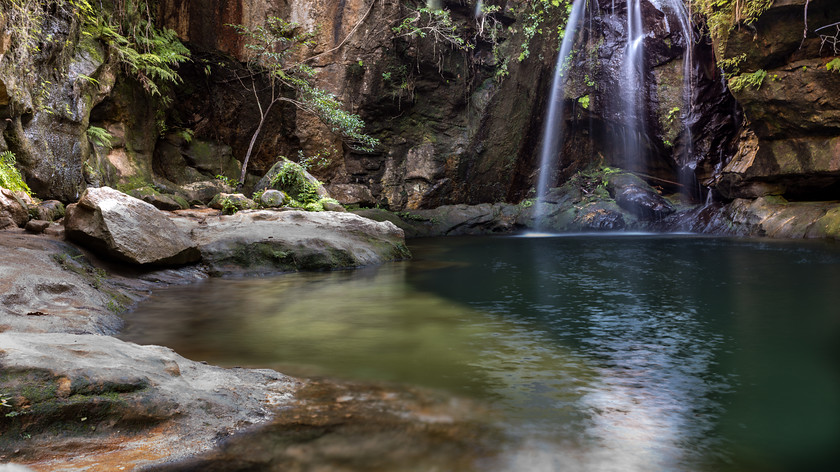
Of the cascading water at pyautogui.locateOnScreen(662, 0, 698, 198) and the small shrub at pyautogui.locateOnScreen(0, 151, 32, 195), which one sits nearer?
the small shrub at pyautogui.locateOnScreen(0, 151, 32, 195)

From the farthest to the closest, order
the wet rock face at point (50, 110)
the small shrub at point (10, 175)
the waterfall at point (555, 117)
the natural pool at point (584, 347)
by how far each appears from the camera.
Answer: the waterfall at point (555, 117)
the wet rock face at point (50, 110)
the small shrub at point (10, 175)
the natural pool at point (584, 347)

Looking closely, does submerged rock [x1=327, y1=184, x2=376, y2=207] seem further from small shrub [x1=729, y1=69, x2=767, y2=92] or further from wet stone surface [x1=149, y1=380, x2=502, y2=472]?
wet stone surface [x1=149, y1=380, x2=502, y2=472]

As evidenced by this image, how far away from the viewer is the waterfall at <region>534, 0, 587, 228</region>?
18.4 m

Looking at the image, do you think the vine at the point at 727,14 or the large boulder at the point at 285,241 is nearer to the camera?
the large boulder at the point at 285,241

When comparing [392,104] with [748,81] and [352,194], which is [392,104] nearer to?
[352,194]

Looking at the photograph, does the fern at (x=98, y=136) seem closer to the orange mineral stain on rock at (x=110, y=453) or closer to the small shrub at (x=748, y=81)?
the orange mineral stain on rock at (x=110, y=453)

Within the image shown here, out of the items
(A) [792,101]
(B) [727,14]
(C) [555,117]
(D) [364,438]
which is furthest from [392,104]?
(D) [364,438]

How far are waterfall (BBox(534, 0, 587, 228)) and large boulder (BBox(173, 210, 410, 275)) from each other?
33.6 ft

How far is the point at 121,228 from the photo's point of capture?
600cm

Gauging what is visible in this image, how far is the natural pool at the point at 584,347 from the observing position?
2254mm

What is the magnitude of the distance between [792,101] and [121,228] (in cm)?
1390

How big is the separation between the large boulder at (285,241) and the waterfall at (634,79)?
1230 cm

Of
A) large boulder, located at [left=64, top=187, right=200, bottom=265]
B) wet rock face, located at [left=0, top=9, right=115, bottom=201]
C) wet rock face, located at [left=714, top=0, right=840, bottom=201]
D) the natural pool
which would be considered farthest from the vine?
wet rock face, located at [left=0, top=9, right=115, bottom=201]

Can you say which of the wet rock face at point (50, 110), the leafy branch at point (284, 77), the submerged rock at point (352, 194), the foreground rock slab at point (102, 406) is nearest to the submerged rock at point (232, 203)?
the wet rock face at point (50, 110)
